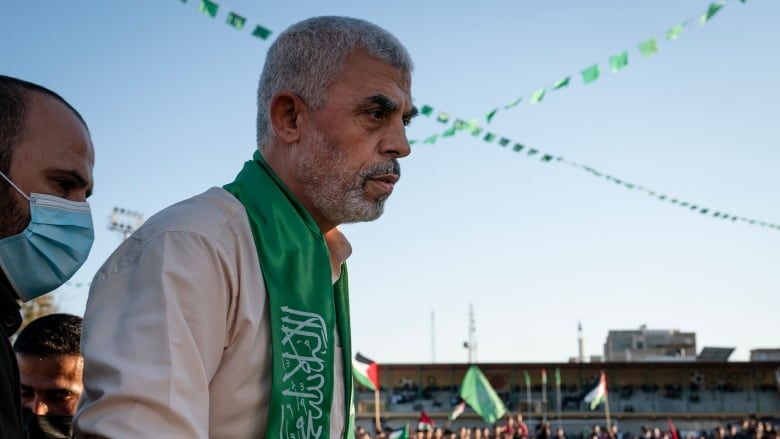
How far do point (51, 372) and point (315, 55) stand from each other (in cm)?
203

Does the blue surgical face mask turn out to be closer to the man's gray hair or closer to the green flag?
the man's gray hair

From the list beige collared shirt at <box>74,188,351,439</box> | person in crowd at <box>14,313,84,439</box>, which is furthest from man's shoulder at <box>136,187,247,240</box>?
person in crowd at <box>14,313,84,439</box>

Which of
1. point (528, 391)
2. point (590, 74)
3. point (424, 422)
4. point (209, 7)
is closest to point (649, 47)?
point (590, 74)

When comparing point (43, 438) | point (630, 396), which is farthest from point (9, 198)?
point (630, 396)

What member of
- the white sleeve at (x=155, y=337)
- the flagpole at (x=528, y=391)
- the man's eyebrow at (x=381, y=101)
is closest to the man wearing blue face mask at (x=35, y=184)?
the white sleeve at (x=155, y=337)

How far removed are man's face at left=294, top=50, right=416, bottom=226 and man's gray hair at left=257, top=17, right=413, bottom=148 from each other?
3 cm

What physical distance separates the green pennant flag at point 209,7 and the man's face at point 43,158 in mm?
6962

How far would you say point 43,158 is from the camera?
6.99 feet

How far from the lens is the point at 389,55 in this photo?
2020mm

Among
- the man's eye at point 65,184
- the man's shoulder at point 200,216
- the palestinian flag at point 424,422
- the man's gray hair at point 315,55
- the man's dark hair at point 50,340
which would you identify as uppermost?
the man's gray hair at point 315,55

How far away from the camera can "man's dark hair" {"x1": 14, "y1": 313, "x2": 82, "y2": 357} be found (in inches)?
133

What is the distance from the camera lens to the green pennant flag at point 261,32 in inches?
374

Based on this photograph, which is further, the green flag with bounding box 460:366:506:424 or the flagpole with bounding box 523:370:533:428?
the flagpole with bounding box 523:370:533:428

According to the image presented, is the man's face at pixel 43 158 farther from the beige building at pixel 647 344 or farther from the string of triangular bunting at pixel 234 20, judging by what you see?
the beige building at pixel 647 344
